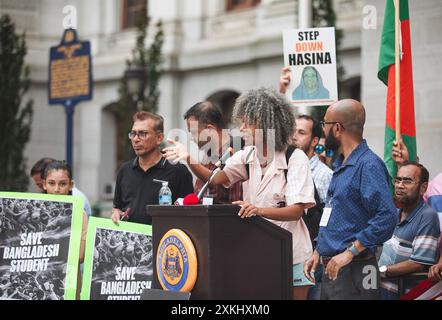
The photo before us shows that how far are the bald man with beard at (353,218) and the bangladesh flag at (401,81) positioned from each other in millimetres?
2220

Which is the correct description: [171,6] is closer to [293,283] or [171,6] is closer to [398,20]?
[398,20]

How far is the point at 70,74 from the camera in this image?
16.3 meters

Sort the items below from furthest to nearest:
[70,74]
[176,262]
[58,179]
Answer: [70,74]
[58,179]
[176,262]

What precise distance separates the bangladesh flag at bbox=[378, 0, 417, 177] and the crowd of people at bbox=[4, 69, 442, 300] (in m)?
0.63

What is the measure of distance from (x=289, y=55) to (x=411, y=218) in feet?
8.04

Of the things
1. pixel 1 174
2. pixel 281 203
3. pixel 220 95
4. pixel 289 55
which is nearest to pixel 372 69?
pixel 289 55

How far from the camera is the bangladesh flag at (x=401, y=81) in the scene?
816 centimetres

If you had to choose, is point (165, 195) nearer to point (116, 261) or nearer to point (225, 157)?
point (116, 261)

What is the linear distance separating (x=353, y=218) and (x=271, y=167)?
2.15 ft

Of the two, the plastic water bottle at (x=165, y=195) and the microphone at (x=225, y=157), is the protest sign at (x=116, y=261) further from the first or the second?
the microphone at (x=225, y=157)

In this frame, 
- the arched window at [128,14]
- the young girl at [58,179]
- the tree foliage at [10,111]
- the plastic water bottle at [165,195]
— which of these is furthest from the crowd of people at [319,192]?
the arched window at [128,14]

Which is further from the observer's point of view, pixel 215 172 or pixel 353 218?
pixel 215 172

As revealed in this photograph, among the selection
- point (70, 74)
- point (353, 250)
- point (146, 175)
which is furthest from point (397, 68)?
Answer: point (70, 74)

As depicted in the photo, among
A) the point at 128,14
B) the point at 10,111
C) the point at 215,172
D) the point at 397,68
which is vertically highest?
the point at 128,14
